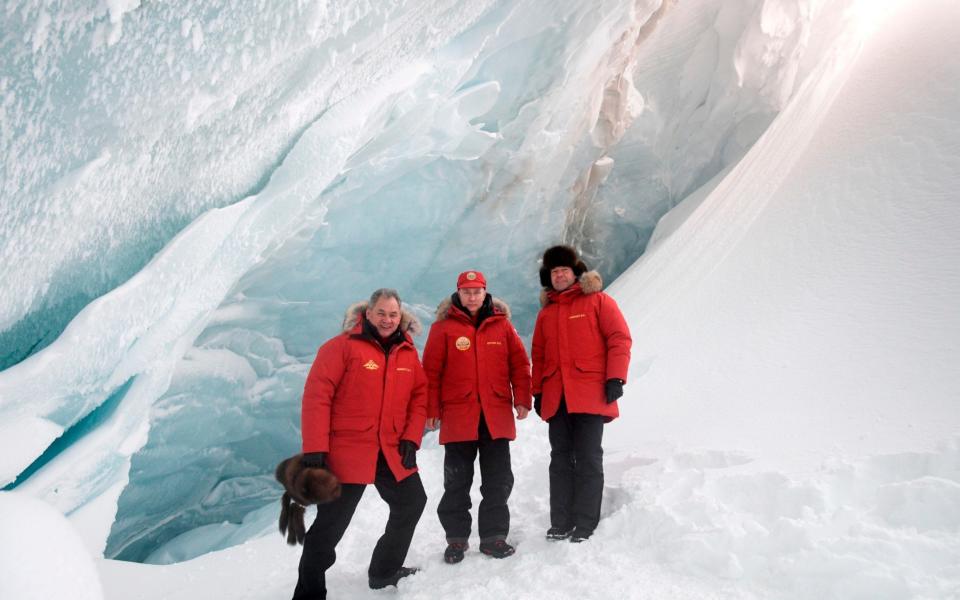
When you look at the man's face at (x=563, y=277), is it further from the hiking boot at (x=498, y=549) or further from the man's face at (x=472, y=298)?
the hiking boot at (x=498, y=549)

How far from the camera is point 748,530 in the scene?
2455 millimetres

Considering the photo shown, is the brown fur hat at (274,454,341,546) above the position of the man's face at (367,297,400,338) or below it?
below

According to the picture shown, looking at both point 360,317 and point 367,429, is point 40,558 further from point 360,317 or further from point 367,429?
point 360,317

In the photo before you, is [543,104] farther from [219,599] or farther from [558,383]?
[219,599]

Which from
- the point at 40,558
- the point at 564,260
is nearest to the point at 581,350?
the point at 564,260

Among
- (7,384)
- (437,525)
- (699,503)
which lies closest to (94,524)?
(7,384)

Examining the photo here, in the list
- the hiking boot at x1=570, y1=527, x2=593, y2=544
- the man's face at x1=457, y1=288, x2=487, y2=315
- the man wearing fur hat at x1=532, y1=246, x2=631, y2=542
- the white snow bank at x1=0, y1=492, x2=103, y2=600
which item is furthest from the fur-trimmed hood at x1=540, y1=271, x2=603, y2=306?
the white snow bank at x1=0, y1=492, x2=103, y2=600

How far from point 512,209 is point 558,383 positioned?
4.26 metres

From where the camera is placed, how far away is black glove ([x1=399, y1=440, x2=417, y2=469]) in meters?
2.71

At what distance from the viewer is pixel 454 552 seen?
286 cm

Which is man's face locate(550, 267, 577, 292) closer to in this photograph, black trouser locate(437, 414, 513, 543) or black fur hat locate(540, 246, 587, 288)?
black fur hat locate(540, 246, 587, 288)

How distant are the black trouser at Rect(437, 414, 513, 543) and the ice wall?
169cm

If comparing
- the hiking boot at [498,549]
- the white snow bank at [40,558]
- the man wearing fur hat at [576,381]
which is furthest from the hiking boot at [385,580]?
the white snow bank at [40,558]

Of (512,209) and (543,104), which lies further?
(512,209)
